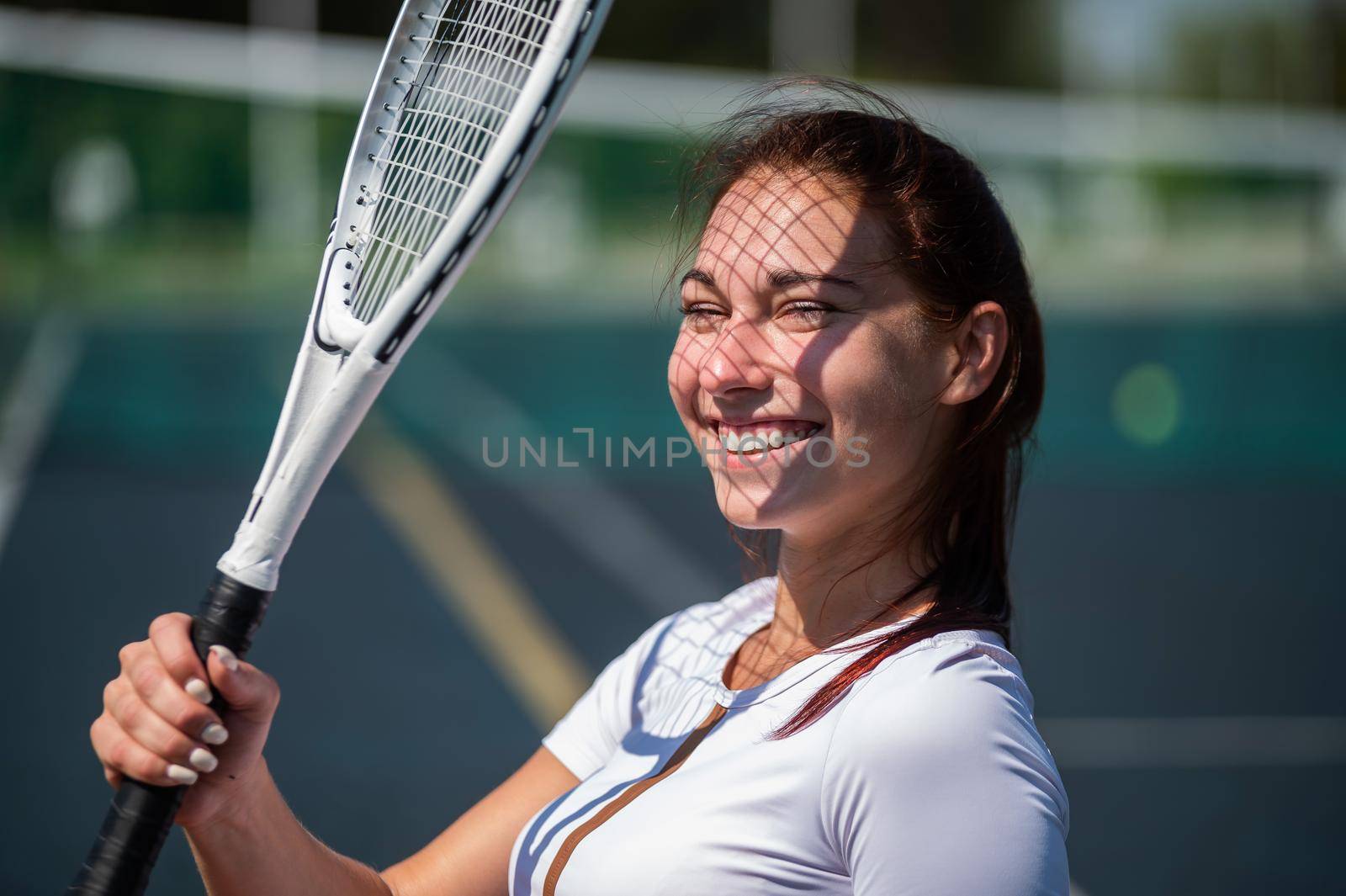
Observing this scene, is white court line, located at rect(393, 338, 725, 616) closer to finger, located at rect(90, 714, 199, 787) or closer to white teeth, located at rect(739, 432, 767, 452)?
white teeth, located at rect(739, 432, 767, 452)

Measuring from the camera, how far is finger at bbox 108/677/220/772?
1623 mm

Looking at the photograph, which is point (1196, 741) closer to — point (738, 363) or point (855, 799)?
point (738, 363)

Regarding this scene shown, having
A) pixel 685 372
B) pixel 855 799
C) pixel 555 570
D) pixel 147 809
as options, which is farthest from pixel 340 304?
pixel 555 570

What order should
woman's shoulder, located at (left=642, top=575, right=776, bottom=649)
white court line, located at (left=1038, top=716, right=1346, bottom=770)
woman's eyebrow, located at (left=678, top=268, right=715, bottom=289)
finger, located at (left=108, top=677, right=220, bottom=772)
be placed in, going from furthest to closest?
1. white court line, located at (left=1038, top=716, right=1346, bottom=770)
2. woman's shoulder, located at (left=642, top=575, right=776, bottom=649)
3. woman's eyebrow, located at (left=678, top=268, right=715, bottom=289)
4. finger, located at (left=108, top=677, right=220, bottom=772)

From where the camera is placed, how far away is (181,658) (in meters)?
1.65

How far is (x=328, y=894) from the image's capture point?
2021mm

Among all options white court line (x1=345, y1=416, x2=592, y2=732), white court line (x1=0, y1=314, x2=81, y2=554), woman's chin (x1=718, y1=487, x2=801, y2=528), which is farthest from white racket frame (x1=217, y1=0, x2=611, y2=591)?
white court line (x1=0, y1=314, x2=81, y2=554)

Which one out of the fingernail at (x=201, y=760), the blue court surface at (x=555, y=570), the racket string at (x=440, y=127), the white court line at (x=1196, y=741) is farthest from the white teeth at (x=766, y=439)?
the white court line at (x=1196, y=741)

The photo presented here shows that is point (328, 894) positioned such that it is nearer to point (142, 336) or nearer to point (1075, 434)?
point (1075, 434)

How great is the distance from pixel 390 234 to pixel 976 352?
834 millimetres

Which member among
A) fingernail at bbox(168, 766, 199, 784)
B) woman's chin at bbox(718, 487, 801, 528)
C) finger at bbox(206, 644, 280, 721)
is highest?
woman's chin at bbox(718, 487, 801, 528)

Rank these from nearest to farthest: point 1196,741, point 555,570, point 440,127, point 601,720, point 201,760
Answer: point 201,760 < point 440,127 < point 601,720 < point 1196,741 < point 555,570

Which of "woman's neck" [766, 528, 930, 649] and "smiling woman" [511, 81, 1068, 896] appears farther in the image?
"woman's neck" [766, 528, 930, 649]

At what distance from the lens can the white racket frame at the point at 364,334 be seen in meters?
1.69
